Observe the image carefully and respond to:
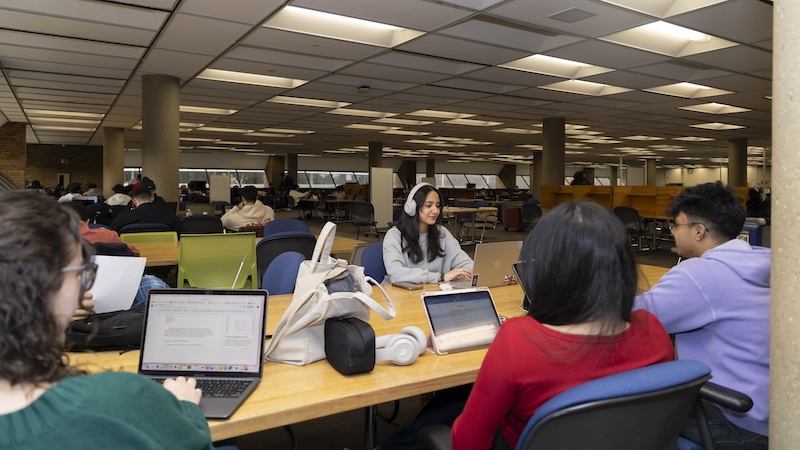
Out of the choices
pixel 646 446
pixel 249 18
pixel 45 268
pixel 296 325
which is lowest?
pixel 646 446

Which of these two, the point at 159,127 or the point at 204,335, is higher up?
the point at 159,127

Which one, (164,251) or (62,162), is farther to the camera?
(62,162)

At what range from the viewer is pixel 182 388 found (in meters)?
1.38

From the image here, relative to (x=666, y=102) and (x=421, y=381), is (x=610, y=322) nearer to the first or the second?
(x=421, y=381)

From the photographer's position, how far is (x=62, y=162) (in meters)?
21.4

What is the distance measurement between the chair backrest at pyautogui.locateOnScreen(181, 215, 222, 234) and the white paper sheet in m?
4.45

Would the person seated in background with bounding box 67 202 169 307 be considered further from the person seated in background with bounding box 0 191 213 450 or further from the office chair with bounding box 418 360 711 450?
the office chair with bounding box 418 360 711 450

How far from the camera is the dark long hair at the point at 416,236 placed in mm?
3557

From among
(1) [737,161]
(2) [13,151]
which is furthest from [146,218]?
(1) [737,161]

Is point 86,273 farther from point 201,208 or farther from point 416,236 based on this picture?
point 201,208

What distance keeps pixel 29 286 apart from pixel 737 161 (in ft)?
57.4

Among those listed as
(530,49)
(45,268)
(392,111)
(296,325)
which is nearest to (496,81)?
(530,49)

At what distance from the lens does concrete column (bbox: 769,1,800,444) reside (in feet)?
3.58

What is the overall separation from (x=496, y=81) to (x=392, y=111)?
11.1 feet
